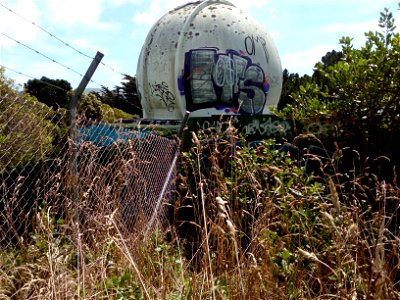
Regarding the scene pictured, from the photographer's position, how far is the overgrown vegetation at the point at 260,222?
2113mm

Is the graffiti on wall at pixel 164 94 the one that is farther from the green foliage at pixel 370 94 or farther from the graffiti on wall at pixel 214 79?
the green foliage at pixel 370 94

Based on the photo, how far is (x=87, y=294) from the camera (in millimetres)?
2459

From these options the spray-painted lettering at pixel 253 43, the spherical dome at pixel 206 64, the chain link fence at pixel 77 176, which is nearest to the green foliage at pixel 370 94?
the chain link fence at pixel 77 176

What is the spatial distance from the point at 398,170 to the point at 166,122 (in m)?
8.44

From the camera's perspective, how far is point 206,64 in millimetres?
12477

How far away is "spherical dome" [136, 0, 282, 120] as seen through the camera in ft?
41.0

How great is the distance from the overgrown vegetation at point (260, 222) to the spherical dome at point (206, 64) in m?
6.41

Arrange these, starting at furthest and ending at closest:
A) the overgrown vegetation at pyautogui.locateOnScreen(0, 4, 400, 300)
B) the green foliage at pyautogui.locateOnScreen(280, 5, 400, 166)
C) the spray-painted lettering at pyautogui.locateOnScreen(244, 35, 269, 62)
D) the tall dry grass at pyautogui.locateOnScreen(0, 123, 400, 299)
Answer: the spray-painted lettering at pyautogui.locateOnScreen(244, 35, 269, 62) < the green foliage at pyautogui.locateOnScreen(280, 5, 400, 166) < the overgrown vegetation at pyautogui.locateOnScreen(0, 4, 400, 300) < the tall dry grass at pyautogui.locateOnScreen(0, 123, 400, 299)

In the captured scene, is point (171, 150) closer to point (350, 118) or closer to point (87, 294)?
point (350, 118)

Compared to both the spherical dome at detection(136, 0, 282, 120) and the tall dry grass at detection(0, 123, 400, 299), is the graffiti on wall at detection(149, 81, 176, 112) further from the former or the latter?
the tall dry grass at detection(0, 123, 400, 299)

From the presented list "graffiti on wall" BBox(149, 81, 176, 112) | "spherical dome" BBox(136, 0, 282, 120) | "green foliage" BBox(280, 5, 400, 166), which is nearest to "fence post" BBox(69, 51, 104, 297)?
"green foliage" BBox(280, 5, 400, 166)

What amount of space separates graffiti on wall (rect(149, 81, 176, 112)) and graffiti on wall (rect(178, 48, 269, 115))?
0.49 meters

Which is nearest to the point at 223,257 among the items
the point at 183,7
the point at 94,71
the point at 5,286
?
the point at 5,286

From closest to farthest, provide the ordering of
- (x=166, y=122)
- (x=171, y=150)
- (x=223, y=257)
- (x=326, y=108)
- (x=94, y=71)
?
1. (x=223, y=257)
2. (x=94, y=71)
3. (x=326, y=108)
4. (x=171, y=150)
5. (x=166, y=122)
